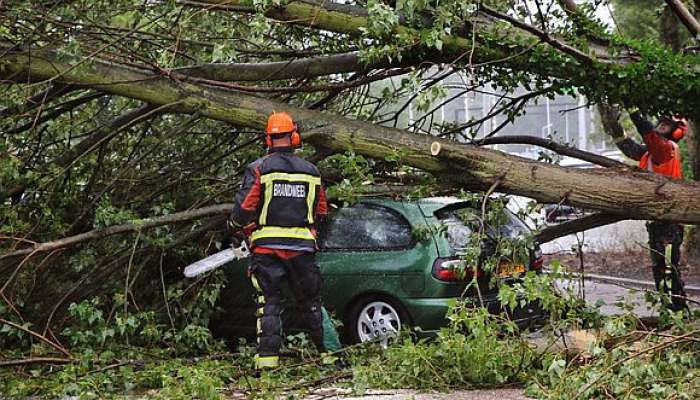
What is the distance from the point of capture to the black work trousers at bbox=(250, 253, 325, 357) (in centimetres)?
661

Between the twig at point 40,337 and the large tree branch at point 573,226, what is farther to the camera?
the large tree branch at point 573,226

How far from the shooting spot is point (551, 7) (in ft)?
23.2

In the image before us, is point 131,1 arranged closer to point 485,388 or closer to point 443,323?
point 443,323

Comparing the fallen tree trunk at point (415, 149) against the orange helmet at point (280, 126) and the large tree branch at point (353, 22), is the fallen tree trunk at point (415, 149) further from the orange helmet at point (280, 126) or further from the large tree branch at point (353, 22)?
the large tree branch at point (353, 22)

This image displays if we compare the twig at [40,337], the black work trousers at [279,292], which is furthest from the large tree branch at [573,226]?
the twig at [40,337]

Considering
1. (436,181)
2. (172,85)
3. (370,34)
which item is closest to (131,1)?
(172,85)

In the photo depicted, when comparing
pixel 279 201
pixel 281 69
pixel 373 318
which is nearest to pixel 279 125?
pixel 279 201

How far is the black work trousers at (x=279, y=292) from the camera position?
6.61 m

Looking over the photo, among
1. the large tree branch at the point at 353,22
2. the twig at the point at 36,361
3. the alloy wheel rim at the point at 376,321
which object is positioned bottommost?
the twig at the point at 36,361

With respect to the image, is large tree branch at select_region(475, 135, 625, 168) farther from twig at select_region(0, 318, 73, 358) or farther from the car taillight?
twig at select_region(0, 318, 73, 358)

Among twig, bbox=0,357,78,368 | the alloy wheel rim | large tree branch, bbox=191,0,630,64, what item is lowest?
twig, bbox=0,357,78,368

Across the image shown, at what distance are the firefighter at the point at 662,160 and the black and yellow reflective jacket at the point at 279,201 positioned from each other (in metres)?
2.77

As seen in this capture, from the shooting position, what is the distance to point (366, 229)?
322 inches

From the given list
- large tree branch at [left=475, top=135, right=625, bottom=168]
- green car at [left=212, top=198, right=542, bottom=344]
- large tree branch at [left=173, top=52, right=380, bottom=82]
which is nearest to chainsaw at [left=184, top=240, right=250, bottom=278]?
green car at [left=212, top=198, right=542, bottom=344]
